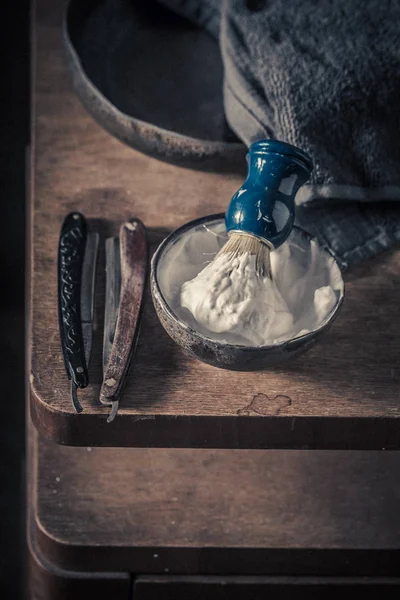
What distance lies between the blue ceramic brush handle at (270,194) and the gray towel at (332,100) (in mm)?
100

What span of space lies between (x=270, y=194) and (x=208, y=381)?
14 centimetres

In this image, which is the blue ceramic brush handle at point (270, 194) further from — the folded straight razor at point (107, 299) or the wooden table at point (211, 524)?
the wooden table at point (211, 524)

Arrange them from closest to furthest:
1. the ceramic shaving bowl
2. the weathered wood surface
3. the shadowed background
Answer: the ceramic shaving bowl, the weathered wood surface, the shadowed background

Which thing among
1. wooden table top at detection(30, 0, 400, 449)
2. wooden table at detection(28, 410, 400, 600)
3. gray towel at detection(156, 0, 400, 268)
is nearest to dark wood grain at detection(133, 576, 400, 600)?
wooden table at detection(28, 410, 400, 600)

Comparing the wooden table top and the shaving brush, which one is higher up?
the shaving brush

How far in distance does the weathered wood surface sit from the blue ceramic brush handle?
9.3 inches

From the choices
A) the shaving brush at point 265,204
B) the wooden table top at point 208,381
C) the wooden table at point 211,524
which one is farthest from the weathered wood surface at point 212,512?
the shaving brush at point 265,204

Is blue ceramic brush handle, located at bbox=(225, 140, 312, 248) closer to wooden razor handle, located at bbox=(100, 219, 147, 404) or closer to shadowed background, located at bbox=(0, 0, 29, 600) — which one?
wooden razor handle, located at bbox=(100, 219, 147, 404)

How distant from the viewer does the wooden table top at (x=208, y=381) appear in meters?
0.62

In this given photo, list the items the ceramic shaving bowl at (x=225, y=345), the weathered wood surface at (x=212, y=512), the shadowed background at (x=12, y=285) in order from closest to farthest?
the ceramic shaving bowl at (x=225, y=345)
the weathered wood surface at (x=212, y=512)
the shadowed background at (x=12, y=285)

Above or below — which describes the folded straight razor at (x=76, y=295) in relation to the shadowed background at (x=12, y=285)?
above

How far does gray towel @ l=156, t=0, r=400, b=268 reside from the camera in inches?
28.1

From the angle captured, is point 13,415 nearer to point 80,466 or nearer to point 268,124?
point 80,466

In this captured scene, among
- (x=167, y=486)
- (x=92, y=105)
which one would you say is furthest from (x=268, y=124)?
(x=167, y=486)
